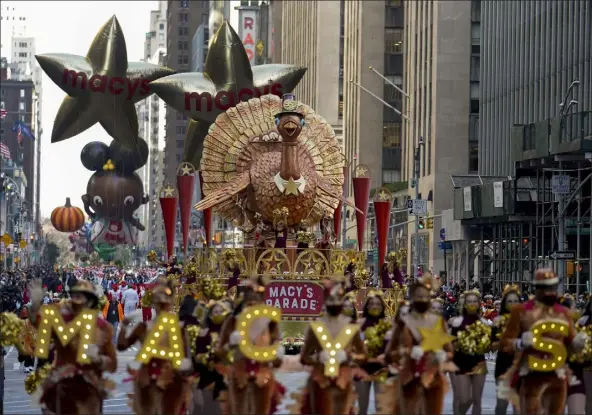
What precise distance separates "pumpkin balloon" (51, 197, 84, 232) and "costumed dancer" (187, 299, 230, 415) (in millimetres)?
104435

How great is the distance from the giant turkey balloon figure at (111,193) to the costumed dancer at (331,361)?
3324 inches

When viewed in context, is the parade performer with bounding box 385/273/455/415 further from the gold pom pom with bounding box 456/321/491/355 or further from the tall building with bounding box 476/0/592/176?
the tall building with bounding box 476/0/592/176

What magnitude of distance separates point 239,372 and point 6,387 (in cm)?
1215

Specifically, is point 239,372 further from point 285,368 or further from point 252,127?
point 252,127

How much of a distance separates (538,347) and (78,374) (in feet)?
14.9

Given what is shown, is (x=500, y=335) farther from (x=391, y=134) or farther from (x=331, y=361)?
(x=391, y=134)

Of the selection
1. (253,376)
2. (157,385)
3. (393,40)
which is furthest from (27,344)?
(393,40)

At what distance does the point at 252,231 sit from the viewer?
104ft

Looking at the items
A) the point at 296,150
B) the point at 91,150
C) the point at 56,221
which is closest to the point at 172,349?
the point at 296,150

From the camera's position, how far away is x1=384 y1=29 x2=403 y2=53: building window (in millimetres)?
104150

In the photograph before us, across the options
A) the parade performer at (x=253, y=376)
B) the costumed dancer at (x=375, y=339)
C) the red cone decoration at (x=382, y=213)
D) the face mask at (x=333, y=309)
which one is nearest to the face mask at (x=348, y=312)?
the costumed dancer at (x=375, y=339)

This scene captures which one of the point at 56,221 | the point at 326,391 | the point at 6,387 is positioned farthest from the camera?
the point at 56,221

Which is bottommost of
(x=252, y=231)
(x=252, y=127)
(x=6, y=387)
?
(x=6, y=387)

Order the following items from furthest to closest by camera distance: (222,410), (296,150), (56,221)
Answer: (56,221) → (296,150) → (222,410)
